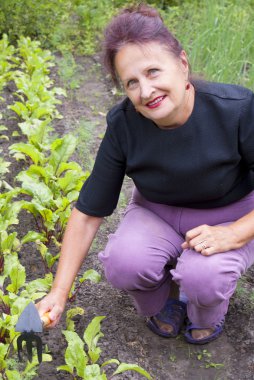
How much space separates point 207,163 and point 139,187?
33cm

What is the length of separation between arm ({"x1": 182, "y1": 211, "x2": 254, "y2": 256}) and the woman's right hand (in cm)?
48

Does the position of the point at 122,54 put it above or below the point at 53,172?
above

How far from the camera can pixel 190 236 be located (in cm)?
227

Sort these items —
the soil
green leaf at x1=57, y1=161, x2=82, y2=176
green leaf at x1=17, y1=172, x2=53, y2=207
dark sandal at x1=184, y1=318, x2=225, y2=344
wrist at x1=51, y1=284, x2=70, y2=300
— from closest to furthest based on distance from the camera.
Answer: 1. wrist at x1=51, y1=284, x2=70, y2=300
2. the soil
3. dark sandal at x1=184, y1=318, x2=225, y2=344
4. green leaf at x1=17, y1=172, x2=53, y2=207
5. green leaf at x1=57, y1=161, x2=82, y2=176

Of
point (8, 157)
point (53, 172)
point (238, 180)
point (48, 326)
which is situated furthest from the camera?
point (8, 157)

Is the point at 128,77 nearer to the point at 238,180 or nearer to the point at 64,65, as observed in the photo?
the point at 238,180

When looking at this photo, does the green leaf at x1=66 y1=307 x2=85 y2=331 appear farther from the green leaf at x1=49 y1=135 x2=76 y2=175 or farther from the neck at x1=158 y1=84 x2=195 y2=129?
the green leaf at x1=49 y1=135 x2=76 y2=175

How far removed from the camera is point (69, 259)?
2.29 metres

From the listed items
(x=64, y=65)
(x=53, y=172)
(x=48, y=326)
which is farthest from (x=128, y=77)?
(x=64, y=65)

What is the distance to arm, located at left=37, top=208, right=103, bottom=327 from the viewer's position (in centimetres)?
217

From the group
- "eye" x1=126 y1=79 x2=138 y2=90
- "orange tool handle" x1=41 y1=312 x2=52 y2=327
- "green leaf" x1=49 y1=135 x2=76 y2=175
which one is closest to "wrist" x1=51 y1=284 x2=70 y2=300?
"orange tool handle" x1=41 y1=312 x2=52 y2=327

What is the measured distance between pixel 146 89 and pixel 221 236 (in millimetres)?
596

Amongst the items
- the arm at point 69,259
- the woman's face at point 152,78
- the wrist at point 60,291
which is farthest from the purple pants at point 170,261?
the woman's face at point 152,78

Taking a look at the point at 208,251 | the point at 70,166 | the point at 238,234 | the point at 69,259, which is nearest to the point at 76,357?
the point at 69,259
